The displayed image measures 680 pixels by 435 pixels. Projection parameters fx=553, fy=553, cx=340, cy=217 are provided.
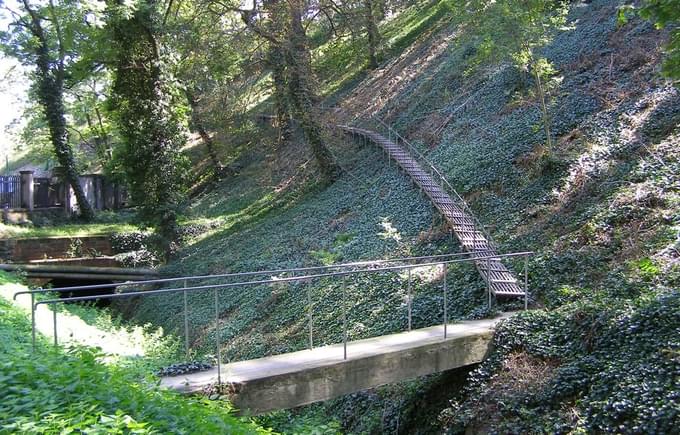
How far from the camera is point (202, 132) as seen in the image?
29141 mm

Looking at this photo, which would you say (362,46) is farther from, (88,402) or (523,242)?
(88,402)

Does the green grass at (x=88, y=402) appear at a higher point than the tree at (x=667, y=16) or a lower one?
lower

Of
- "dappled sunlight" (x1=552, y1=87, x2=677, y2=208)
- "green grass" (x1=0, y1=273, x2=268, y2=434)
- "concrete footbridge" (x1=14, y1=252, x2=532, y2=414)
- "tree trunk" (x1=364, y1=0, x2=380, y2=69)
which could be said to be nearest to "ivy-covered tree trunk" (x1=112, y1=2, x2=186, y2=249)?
"tree trunk" (x1=364, y1=0, x2=380, y2=69)

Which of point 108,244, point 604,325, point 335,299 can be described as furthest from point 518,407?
point 108,244

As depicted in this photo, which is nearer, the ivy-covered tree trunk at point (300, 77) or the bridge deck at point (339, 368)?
the bridge deck at point (339, 368)

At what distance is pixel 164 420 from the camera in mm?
4750

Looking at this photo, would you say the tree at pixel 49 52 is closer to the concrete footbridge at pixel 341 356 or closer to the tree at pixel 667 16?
the concrete footbridge at pixel 341 356

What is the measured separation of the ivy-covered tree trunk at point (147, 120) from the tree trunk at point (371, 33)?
9525mm

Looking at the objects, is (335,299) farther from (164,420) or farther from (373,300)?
(164,420)

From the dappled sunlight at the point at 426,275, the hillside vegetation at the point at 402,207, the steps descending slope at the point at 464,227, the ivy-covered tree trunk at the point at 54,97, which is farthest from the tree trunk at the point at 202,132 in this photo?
the dappled sunlight at the point at 426,275

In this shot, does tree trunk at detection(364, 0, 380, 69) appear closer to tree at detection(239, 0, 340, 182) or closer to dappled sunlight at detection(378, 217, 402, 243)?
tree at detection(239, 0, 340, 182)

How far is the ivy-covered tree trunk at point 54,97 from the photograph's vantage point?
25828 mm

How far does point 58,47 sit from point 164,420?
26.8 meters

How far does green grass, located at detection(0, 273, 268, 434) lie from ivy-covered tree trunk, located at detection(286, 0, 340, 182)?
16.1 metres
